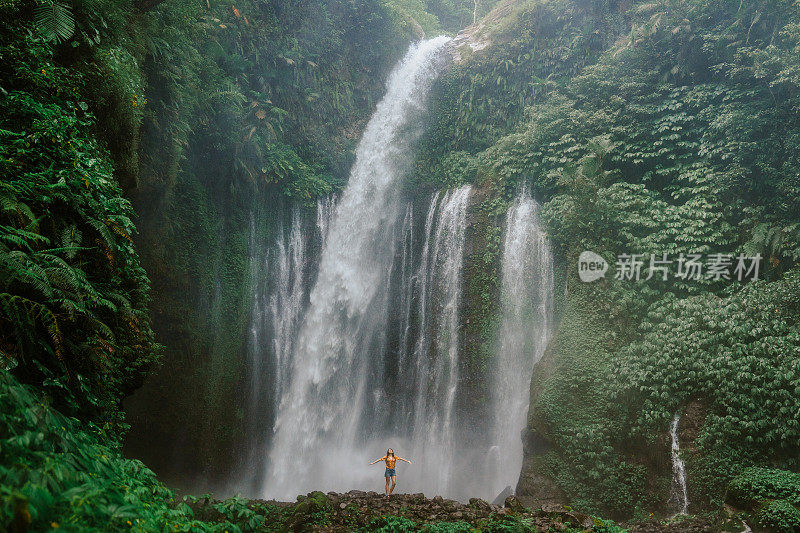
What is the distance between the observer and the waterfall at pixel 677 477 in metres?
7.17

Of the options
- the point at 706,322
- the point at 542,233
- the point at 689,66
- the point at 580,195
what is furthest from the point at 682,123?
the point at 706,322

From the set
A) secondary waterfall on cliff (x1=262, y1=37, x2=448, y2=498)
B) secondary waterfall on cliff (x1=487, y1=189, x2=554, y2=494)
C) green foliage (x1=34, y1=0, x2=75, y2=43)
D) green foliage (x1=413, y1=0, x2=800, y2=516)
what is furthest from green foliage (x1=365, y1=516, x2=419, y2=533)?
green foliage (x1=34, y1=0, x2=75, y2=43)

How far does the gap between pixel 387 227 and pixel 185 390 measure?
26.0 feet

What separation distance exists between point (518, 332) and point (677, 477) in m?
4.62

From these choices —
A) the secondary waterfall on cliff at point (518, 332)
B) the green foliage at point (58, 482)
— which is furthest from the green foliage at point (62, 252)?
the secondary waterfall on cliff at point (518, 332)

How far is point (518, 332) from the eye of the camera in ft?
36.7

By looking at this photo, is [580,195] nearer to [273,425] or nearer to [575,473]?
[575,473]

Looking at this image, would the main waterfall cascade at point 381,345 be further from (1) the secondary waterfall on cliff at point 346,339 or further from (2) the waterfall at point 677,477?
(2) the waterfall at point 677,477

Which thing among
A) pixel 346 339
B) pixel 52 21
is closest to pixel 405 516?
pixel 52 21

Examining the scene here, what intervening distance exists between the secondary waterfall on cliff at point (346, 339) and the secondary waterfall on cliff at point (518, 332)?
378 centimetres

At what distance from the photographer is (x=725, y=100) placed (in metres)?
9.58

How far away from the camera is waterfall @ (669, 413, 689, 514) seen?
7.17 metres

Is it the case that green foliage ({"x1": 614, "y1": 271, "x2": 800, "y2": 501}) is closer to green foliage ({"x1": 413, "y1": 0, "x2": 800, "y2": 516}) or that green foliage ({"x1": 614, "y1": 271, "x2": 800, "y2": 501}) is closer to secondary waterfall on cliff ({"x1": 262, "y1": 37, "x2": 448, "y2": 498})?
green foliage ({"x1": 413, "y1": 0, "x2": 800, "y2": 516})

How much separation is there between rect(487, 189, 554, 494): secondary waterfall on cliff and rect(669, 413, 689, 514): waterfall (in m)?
3.40
